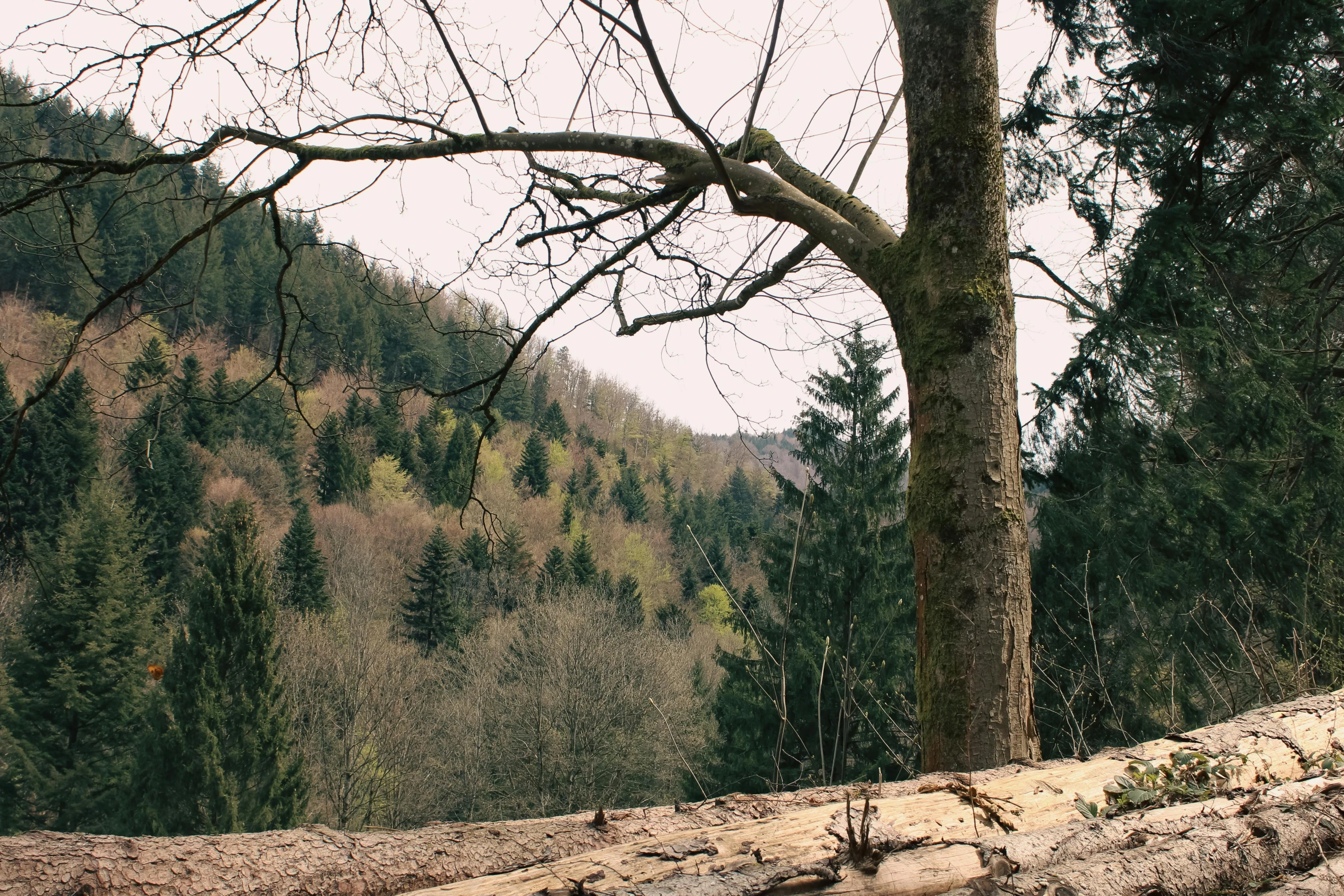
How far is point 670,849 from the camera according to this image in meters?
1.44

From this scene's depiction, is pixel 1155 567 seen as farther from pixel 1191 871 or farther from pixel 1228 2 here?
pixel 1191 871

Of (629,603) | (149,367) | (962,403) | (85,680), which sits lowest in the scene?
(85,680)

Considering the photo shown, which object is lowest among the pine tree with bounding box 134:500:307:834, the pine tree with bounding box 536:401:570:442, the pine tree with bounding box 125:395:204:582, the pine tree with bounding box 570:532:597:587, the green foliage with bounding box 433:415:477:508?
the pine tree with bounding box 134:500:307:834

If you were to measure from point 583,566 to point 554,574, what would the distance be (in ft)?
9.64

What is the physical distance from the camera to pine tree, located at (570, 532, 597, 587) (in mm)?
36291

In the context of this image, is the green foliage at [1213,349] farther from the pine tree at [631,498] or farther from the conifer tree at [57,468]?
the pine tree at [631,498]

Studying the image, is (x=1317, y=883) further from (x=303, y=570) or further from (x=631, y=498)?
(x=631, y=498)

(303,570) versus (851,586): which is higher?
(303,570)

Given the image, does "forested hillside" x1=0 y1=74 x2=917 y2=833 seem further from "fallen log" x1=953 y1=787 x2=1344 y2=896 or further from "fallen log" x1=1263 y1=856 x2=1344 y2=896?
"fallen log" x1=1263 y1=856 x2=1344 y2=896

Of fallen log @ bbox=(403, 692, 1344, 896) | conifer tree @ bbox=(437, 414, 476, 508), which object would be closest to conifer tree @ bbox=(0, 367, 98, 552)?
conifer tree @ bbox=(437, 414, 476, 508)

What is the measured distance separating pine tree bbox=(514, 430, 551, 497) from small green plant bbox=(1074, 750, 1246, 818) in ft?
176

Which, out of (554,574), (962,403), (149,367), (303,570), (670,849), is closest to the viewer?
(670,849)

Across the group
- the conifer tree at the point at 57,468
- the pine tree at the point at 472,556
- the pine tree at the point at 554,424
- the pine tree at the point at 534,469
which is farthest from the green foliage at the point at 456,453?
the conifer tree at the point at 57,468

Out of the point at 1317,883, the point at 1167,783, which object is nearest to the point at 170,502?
the point at 1167,783
